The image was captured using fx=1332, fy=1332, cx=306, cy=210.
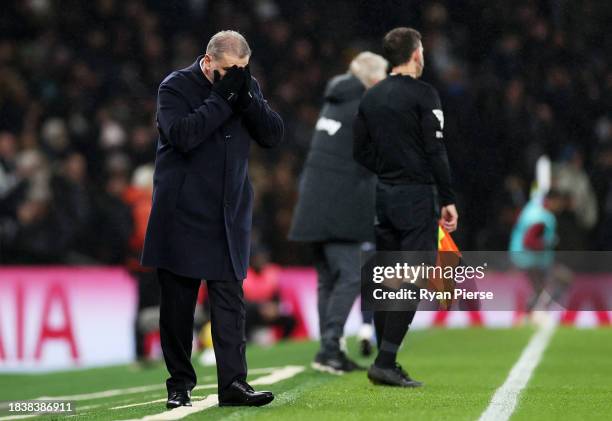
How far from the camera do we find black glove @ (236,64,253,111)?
6344 mm

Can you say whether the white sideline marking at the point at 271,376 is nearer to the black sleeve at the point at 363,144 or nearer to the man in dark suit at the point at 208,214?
the man in dark suit at the point at 208,214

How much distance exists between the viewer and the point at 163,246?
6434 mm

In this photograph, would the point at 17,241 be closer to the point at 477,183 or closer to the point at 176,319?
the point at 477,183

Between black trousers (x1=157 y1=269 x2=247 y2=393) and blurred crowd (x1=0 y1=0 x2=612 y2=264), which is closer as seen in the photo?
black trousers (x1=157 y1=269 x2=247 y2=393)

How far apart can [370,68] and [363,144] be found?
130cm

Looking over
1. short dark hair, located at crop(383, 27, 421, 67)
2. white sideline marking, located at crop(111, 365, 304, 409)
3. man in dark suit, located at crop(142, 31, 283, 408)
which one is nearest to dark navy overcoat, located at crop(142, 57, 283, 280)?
man in dark suit, located at crop(142, 31, 283, 408)

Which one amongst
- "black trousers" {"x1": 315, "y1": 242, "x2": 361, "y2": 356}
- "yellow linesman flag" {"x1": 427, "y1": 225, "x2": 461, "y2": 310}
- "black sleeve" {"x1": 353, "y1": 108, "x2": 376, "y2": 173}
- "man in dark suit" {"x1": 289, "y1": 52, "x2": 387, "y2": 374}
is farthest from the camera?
"man in dark suit" {"x1": 289, "y1": 52, "x2": 387, "y2": 374}

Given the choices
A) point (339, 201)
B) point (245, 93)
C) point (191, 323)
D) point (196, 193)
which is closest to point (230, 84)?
point (245, 93)

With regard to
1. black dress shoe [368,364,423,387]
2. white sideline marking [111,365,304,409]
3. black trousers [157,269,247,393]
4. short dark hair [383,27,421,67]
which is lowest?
white sideline marking [111,365,304,409]

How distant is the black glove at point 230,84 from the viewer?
6.30 meters

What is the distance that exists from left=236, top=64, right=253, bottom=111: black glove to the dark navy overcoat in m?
0.04

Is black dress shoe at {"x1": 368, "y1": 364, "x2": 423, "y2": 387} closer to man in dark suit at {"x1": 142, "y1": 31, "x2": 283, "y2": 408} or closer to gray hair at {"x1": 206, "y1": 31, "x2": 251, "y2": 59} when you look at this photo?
man in dark suit at {"x1": 142, "y1": 31, "x2": 283, "y2": 408}

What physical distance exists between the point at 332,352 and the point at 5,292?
18.0 ft

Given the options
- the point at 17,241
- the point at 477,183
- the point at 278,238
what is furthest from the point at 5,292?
the point at 477,183
